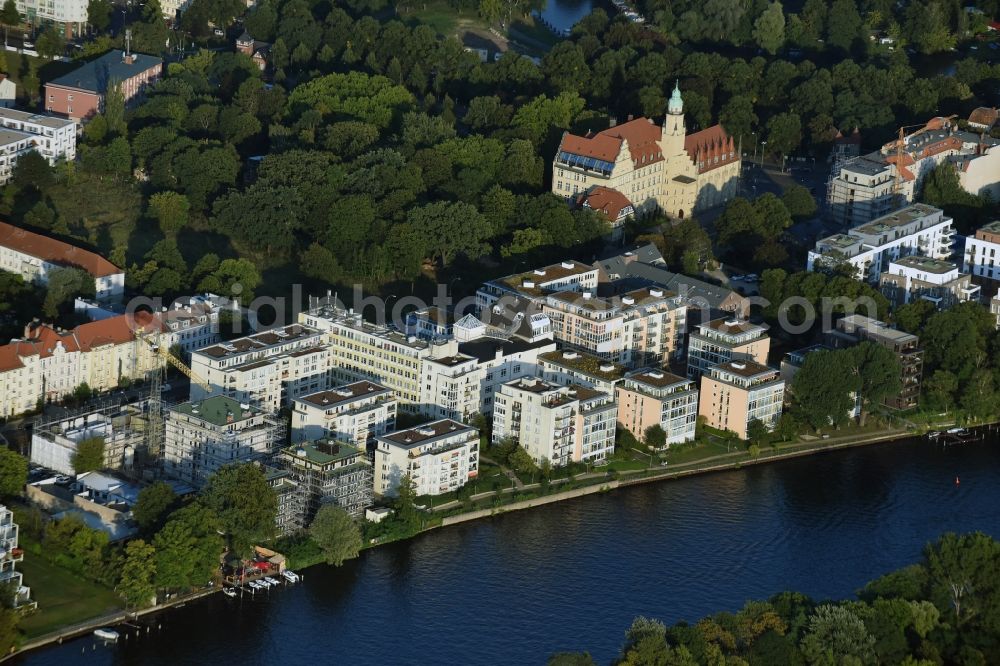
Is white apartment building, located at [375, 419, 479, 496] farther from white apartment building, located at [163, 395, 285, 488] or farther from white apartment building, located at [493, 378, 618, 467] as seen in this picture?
white apartment building, located at [163, 395, 285, 488]

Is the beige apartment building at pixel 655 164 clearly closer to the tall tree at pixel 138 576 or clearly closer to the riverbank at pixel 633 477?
the riverbank at pixel 633 477

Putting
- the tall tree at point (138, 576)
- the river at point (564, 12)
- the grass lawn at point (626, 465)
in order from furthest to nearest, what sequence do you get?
the river at point (564, 12)
the grass lawn at point (626, 465)
the tall tree at point (138, 576)

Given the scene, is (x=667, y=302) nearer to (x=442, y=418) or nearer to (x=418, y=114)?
(x=442, y=418)

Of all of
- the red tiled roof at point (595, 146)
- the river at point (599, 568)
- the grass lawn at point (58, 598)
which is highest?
the red tiled roof at point (595, 146)

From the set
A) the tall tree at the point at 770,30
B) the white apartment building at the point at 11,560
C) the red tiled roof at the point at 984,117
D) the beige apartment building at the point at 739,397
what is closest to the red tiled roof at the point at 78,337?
the white apartment building at the point at 11,560

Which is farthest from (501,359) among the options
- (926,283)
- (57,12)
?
(57,12)

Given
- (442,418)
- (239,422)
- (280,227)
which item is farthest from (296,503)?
(280,227)

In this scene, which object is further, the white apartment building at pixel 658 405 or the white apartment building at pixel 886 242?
the white apartment building at pixel 886 242
